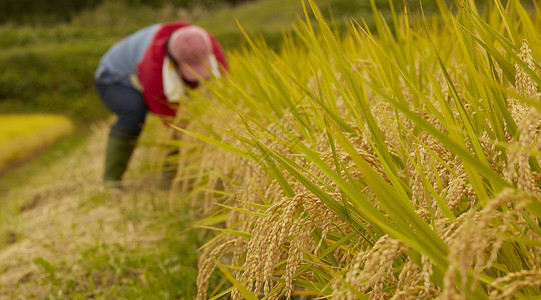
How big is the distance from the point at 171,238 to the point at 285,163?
168 centimetres

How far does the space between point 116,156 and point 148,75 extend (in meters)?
0.82

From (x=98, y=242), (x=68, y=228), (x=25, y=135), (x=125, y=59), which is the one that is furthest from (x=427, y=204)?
(x=25, y=135)

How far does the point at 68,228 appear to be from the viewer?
9.45 ft

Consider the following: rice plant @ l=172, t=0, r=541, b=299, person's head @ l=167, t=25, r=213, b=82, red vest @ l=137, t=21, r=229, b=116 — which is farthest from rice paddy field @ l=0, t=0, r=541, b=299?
red vest @ l=137, t=21, r=229, b=116

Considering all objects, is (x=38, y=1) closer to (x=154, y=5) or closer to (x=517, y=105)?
(x=154, y=5)

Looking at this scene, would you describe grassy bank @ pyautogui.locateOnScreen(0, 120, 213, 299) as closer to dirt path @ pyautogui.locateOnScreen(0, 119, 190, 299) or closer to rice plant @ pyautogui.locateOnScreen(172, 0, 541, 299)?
dirt path @ pyautogui.locateOnScreen(0, 119, 190, 299)

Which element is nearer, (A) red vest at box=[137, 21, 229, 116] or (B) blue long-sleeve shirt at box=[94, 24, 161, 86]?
(A) red vest at box=[137, 21, 229, 116]

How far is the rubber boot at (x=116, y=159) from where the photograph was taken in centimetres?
333

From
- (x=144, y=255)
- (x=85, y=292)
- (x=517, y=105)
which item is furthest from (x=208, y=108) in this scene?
(x=517, y=105)

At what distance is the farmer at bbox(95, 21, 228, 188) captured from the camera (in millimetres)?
2926

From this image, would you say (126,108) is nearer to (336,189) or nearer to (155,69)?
(155,69)

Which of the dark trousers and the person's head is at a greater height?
the person's head

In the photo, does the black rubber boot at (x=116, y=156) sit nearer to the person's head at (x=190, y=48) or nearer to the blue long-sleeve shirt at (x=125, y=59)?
the blue long-sleeve shirt at (x=125, y=59)

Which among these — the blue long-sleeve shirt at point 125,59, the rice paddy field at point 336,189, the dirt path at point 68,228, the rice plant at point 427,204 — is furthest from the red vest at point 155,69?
the rice plant at point 427,204
